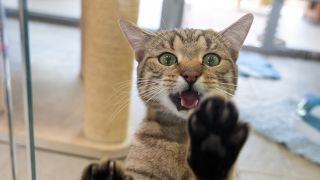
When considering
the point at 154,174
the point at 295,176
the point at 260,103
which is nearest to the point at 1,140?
the point at 154,174

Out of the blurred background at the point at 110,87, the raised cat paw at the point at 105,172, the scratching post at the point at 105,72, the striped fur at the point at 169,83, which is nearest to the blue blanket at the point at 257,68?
the blurred background at the point at 110,87

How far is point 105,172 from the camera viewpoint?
64cm

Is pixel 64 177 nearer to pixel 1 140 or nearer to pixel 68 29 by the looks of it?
pixel 1 140

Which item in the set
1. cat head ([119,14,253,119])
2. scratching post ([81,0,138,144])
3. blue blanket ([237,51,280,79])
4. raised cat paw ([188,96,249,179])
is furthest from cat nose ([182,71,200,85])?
blue blanket ([237,51,280,79])

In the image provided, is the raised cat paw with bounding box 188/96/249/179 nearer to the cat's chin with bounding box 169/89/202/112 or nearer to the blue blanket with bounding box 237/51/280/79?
the cat's chin with bounding box 169/89/202/112

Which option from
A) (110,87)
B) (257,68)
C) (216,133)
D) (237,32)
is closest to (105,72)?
(110,87)

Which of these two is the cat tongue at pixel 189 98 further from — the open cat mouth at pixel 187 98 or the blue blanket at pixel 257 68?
the blue blanket at pixel 257 68

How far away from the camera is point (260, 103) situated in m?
1.83

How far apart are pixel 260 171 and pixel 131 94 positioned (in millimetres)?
654

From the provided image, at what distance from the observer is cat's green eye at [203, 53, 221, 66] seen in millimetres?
662

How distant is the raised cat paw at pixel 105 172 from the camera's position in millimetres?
639

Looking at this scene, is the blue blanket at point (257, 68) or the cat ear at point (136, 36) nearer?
the cat ear at point (136, 36)

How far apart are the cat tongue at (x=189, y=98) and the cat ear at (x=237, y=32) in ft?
0.40

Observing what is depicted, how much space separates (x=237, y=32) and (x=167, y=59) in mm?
120
